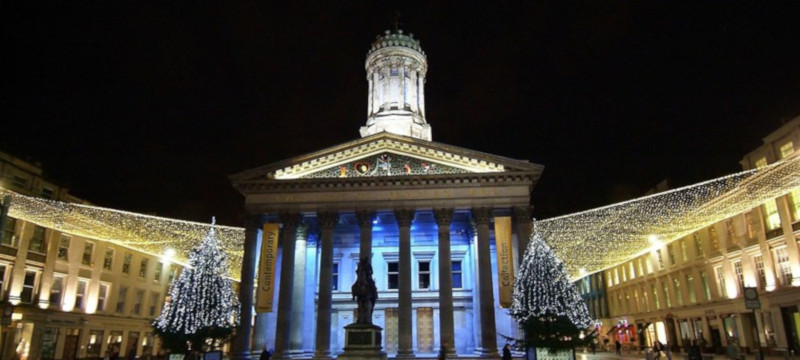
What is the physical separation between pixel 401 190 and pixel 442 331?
8.31m

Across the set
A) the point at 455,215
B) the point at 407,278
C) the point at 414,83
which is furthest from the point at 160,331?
the point at 414,83

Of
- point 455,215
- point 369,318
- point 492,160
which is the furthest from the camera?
point 455,215

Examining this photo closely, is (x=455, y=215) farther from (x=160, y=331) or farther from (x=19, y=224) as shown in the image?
(x=19, y=224)

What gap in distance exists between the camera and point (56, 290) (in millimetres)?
35125

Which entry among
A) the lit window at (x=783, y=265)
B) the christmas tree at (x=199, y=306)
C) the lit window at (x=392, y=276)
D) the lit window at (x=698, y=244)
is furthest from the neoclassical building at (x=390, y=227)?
the lit window at (x=698, y=244)

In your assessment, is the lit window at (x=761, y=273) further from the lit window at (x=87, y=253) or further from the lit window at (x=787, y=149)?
the lit window at (x=87, y=253)

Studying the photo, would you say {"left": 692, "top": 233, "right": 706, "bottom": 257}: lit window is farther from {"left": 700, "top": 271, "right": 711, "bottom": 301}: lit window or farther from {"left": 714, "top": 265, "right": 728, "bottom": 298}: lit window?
{"left": 714, "top": 265, "right": 728, "bottom": 298}: lit window

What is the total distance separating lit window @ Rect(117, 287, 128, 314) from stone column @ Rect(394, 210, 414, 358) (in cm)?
2304

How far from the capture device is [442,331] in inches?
1149

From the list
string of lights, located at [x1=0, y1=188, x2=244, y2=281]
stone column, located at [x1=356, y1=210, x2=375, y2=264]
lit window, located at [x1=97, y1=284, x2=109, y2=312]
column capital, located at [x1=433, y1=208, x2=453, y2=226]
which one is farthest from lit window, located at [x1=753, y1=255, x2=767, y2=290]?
lit window, located at [x1=97, y1=284, x2=109, y2=312]

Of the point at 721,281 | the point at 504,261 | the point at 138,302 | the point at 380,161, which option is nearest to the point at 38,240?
the point at 138,302

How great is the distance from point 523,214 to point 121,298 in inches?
1196

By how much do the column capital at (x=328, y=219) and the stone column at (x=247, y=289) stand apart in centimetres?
372

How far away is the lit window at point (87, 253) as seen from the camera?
37.5 m
